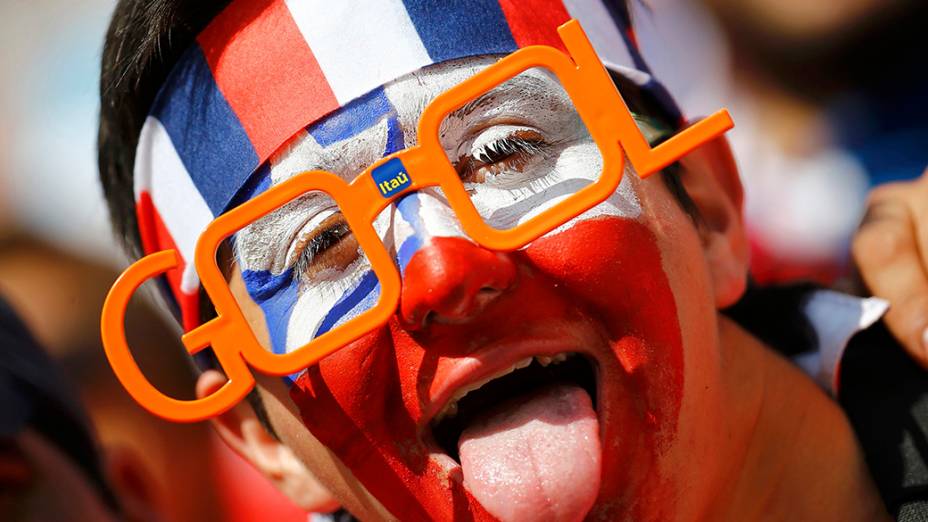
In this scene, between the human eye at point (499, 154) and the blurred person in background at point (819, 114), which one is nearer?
the human eye at point (499, 154)

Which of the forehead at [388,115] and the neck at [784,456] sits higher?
the forehead at [388,115]

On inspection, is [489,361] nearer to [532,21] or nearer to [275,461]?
[532,21]

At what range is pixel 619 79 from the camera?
217 cm

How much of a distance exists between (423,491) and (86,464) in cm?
139

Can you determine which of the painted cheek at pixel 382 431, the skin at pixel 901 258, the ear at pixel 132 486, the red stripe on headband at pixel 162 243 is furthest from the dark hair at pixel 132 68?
the skin at pixel 901 258

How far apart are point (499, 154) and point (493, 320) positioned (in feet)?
1.14

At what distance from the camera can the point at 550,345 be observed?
1.72 m

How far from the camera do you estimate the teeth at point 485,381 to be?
1764 millimetres

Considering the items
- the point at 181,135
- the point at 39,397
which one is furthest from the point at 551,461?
the point at 39,397

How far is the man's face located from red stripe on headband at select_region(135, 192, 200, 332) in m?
0.25

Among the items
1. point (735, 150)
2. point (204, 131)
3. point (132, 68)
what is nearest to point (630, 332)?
point (204, 131)

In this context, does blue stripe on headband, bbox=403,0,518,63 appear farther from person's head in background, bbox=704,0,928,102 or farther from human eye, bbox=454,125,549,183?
person's head in background, bbox=704,0,928,102

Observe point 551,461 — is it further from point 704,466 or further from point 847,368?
point 847,368

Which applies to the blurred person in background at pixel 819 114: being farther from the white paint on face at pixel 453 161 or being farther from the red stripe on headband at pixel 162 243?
the red stripe on headband at pixel 162 243
